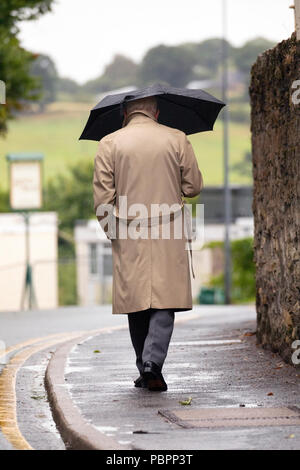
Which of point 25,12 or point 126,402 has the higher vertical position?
point 25,12

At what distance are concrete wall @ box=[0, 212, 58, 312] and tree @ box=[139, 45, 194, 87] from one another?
9860cm

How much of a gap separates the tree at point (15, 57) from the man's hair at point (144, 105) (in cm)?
1490

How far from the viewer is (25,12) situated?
24906 millimetres

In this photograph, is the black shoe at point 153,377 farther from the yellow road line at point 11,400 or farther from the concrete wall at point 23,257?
the concrete wall at point 23,257

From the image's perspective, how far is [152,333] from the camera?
7.99 m

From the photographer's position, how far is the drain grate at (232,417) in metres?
6.75

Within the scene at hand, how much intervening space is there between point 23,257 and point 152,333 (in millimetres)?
42795

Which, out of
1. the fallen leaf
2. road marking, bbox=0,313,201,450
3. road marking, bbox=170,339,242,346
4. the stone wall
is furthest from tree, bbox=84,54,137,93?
the fallen leaf

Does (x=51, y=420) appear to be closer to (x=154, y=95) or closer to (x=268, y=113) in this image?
(x=154, y=95)

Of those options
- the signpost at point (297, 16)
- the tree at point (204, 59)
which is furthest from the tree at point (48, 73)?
the signpost at point (297, 16)

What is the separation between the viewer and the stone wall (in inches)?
361

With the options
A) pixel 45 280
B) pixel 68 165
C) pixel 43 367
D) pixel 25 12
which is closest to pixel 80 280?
pixel 45 280

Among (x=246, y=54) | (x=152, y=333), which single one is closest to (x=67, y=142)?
(x=246, y=54)
